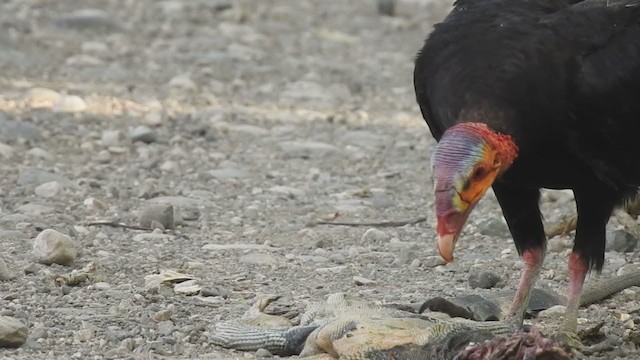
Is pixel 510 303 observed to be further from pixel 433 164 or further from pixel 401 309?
pixel 433 164

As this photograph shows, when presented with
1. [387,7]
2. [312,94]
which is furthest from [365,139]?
[387,7]

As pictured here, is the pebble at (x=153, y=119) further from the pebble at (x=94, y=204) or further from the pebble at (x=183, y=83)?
the pebble at (x=94, y=204)

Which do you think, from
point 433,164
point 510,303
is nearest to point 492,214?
point 510,303

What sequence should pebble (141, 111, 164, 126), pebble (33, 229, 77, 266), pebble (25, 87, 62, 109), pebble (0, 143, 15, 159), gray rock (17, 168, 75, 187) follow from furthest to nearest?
pebble (25, 87, 62, 109)
pebble (141, 111, 164, 126)
pebble (0, 143, 15, 159)
gray rock (17, 168, 75, 187)
pebble (33, 229, 77, 266)

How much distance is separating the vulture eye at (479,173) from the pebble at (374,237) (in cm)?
215

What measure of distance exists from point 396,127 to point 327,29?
3540mm

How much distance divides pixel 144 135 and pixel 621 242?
312 centimetres

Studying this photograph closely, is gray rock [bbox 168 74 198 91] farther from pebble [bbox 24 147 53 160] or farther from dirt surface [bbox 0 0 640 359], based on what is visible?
pebble [bbox 24 147 53 160]

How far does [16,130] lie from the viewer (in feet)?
25.9

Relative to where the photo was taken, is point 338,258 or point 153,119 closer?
point 338,258

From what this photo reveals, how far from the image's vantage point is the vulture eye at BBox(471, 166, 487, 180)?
413 cm

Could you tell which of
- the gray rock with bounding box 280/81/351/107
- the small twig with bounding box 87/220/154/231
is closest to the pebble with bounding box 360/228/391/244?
the small twig with bounding box 87/220/154/231

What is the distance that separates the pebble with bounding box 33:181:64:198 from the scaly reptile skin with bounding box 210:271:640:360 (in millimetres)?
2178

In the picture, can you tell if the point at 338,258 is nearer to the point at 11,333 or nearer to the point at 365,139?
→ the point at 11,333
